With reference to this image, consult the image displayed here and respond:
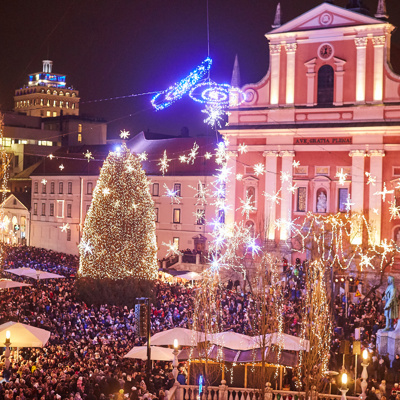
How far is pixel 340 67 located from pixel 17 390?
30086 mm

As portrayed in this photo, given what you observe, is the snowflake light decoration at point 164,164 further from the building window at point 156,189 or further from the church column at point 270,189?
the church column at point 270,189

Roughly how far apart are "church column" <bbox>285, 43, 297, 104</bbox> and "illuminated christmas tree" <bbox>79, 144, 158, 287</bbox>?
12351 millimetres

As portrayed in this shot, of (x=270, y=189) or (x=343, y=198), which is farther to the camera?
(x=270, y=189)

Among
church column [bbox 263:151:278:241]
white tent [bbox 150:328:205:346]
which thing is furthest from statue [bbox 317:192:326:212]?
white tent [bbox 150:328:205:346]

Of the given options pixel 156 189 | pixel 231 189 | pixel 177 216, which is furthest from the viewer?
pixel 156 189

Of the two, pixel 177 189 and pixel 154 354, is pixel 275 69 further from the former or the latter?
pixel 154 354

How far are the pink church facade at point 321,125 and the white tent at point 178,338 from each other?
A: 2030 centimetres

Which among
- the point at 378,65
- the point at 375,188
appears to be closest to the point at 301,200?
the point at 375,188

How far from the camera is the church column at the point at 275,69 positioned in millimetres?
42875

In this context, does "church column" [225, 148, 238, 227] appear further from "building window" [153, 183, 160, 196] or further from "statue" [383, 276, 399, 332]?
"statue" [383, 276, 399, 332]

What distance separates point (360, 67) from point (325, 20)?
12.7 ft

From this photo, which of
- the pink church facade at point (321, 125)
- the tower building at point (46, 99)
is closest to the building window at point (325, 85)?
the pink church facade at point (321, 125)

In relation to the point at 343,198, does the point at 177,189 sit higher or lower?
higher

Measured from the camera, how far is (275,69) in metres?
43.0
